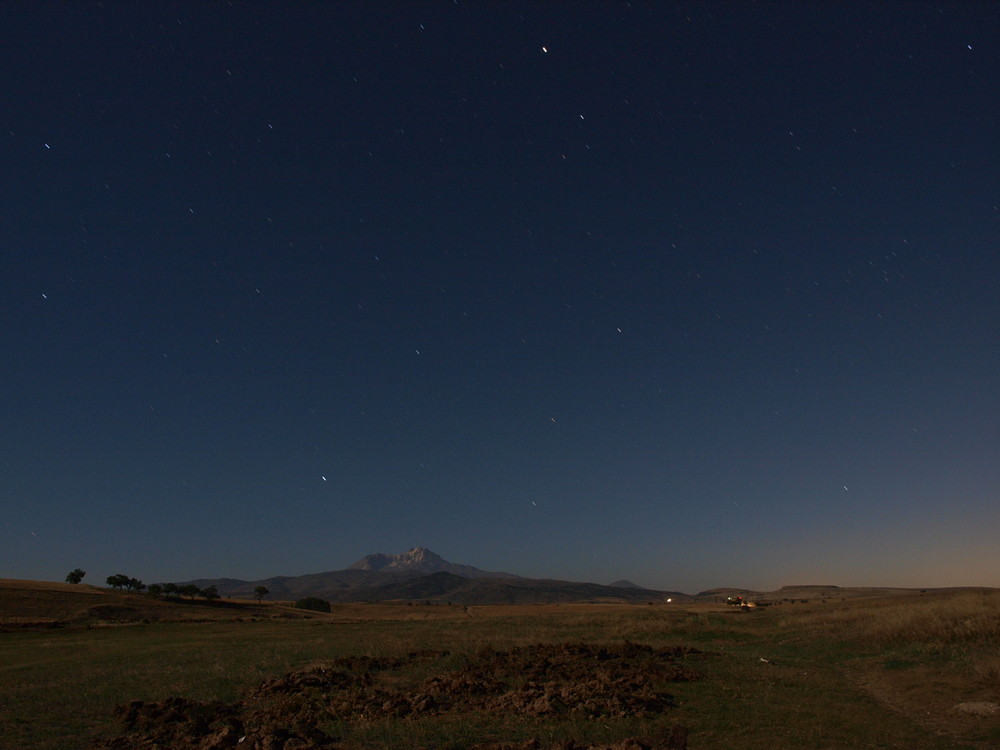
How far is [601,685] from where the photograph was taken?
66.6ft

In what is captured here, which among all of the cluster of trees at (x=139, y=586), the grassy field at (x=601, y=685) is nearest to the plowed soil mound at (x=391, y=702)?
the grassy field at (x=601, y=685)

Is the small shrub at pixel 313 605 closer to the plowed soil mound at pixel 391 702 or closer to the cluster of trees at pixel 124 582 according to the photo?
the cluster of trees at pixel 124 582

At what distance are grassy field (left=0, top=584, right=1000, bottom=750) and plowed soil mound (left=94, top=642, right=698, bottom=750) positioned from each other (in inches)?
4.9

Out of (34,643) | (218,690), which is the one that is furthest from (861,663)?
(34,643)

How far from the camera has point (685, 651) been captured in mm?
30797

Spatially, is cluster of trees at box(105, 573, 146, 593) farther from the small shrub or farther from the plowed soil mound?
the plowed soil mound

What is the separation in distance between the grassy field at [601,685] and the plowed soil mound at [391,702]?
4.9 inches

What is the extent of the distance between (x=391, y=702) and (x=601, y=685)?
6.66 metres

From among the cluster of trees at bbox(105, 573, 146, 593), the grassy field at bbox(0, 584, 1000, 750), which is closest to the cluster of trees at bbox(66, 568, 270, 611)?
the cluster of trees at bbox(105, 573, 146, 593)

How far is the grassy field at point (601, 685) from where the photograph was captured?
1574cm

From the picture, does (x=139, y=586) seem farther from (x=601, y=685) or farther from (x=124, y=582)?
(x=601, y=685)

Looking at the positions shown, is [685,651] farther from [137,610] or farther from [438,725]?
[137,610]

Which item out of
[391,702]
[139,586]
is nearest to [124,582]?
[139,586]

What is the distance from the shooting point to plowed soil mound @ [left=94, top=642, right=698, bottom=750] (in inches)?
616
